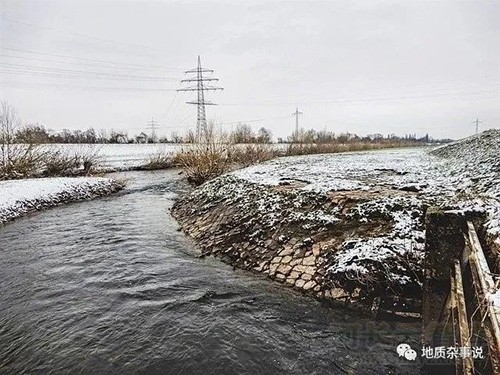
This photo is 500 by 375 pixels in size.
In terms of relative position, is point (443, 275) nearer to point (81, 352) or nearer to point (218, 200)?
point (81, 352)

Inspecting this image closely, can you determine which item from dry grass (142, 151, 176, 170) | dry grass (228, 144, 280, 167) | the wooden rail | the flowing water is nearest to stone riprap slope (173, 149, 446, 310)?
the flowing water

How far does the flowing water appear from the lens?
11.9 feet

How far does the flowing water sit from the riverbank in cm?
42

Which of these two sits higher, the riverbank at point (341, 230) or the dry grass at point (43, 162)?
the dry grass at point (43, 162)

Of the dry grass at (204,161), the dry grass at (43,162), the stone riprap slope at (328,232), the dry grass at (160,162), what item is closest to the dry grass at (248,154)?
the dry grass at (204,161)

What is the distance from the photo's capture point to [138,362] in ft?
11.9

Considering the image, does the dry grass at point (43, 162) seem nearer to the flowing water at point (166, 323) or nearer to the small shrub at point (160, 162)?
the small shrub at point (160, 162)

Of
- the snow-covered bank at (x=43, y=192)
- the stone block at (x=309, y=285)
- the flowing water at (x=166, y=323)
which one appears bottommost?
the flowing water at (x=166, y=323)

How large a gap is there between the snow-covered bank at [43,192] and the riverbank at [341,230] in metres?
6.66

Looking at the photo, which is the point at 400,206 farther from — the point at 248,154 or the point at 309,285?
the point at 248,154

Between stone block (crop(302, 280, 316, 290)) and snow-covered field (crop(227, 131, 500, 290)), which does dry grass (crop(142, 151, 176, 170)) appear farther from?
stone block (crop(302, 280, 316, 290))

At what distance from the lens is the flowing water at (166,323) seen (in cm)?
362

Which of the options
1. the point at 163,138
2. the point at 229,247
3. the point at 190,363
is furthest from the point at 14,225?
the point at 163,138

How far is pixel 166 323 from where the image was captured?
173 inches
